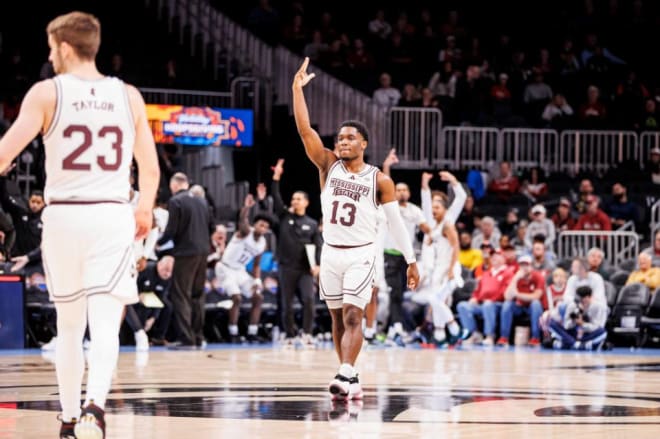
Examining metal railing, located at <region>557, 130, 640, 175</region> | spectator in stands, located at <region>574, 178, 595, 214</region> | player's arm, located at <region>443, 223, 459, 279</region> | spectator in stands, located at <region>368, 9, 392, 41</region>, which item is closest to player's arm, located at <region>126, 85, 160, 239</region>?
player's arm, located at <region>443, 223, 459, 279</region>

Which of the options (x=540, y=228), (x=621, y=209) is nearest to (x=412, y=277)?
(x=540, y=228)

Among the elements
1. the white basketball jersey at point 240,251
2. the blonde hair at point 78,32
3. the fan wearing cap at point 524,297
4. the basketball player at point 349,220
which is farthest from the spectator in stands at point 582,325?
the blonde hair at point 78,32

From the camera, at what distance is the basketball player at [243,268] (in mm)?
17891

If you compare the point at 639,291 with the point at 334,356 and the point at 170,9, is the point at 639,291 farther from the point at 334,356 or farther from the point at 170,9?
the point at 170,9

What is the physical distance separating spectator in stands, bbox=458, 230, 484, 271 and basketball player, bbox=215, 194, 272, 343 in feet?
11.6

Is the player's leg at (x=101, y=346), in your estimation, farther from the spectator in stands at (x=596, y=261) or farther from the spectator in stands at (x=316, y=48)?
the spectator in stands at (x=316, y=48)

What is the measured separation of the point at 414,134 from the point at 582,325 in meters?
7.43

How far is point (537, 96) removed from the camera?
2584cm

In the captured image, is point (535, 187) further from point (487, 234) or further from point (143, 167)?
point (143, 167)

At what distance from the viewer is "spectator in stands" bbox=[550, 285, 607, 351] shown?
57.7ft

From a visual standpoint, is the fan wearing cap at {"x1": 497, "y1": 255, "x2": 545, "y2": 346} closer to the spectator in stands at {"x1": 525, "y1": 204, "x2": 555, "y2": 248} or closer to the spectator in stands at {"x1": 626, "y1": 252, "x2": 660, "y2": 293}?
the spectator in stands at {"x1": 626, "y1": 252, "x2": 660, "y2": 293}

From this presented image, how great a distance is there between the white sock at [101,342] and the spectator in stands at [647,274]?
45.0ft

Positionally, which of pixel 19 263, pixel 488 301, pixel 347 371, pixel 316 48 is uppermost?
pixel 316 48

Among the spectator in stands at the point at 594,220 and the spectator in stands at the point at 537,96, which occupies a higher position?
the spectator in stands at the point at 537,96
